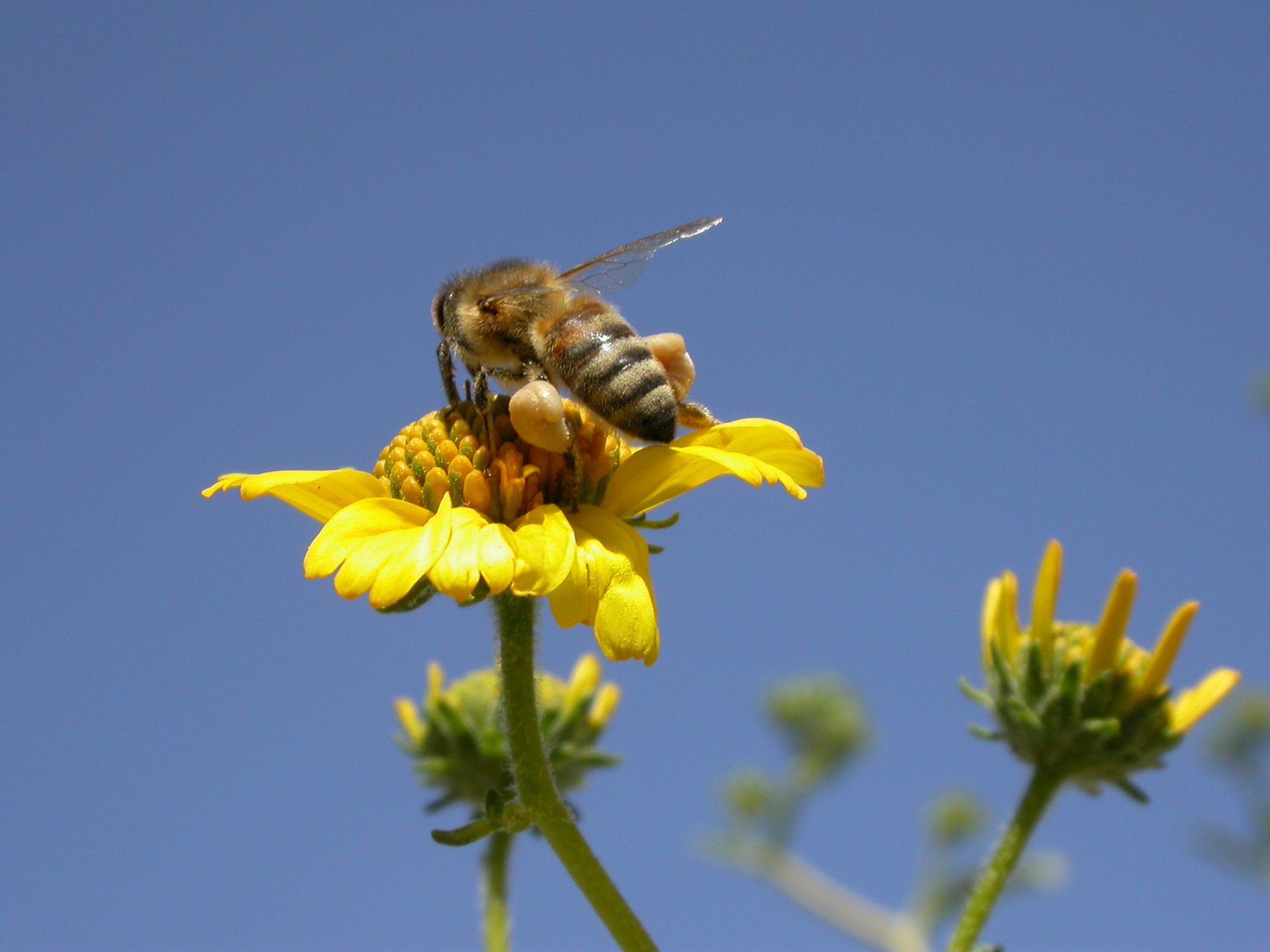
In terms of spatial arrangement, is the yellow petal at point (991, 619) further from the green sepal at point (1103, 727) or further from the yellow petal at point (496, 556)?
the yellow petal at point (496, 556)

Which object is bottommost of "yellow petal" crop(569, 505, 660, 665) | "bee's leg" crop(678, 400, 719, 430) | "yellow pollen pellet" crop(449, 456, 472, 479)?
"yellow petal" crop(569, 505, 660, 665)

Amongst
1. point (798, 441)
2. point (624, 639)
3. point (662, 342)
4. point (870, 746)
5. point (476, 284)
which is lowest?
point (624, 639)

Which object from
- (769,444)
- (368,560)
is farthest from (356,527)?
(769,444)

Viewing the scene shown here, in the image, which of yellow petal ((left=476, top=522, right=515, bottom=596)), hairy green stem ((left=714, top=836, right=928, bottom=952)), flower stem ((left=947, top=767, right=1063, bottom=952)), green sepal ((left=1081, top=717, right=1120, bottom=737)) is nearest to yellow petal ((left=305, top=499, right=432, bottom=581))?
yellow petal ((left=476, top=522, right=515, bottom=596))

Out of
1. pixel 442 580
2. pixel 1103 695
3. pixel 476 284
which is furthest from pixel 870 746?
pixel 442 580

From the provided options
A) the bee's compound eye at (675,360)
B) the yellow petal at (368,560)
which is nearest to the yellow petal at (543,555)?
the yellow petal at (368,560)

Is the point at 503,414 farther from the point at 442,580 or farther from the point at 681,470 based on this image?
the point at 442,580

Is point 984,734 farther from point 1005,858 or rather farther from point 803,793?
point 803,793

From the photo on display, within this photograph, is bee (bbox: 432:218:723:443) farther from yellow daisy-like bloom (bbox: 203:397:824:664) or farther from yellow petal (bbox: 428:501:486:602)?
yellow petal (bbox: 428:501:486:602)
